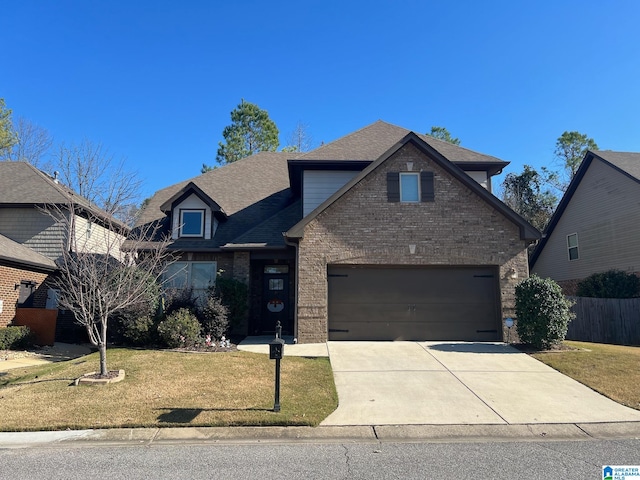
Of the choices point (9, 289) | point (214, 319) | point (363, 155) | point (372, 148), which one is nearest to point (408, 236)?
point (363, 155)

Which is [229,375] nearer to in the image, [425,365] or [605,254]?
[425,365]

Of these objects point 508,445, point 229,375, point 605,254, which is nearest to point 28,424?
point 229,375

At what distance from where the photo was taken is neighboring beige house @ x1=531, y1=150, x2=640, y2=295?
699 inches

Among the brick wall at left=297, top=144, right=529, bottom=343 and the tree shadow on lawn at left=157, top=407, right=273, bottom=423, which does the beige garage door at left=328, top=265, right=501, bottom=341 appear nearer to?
the brick wall at left=297, top=144, right=529, bottom=343

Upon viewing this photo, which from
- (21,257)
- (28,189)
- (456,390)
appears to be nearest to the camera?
(456,390)

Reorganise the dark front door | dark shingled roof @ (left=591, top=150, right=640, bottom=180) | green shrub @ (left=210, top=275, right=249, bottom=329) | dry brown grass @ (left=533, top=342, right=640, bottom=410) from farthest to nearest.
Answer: dark shingled roof @ (left=591, top=150, right=640, bottom=180) → the dark front door → green shrub @ (left=210, top=275, right=249, bottom=329) → dry brown grass @ (left=533, top=342, right=640, bottom=410)

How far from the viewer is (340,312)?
12516 millimetres

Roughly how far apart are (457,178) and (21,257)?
15.4 meters

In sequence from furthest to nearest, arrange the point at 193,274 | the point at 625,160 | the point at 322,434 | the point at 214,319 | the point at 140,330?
the point at 625,160
the point at 193,274
the point at 214,319
the point at 140,330
the point at 322,434

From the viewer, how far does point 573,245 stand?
69.9 ft

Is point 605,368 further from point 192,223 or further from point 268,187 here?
point 268,187

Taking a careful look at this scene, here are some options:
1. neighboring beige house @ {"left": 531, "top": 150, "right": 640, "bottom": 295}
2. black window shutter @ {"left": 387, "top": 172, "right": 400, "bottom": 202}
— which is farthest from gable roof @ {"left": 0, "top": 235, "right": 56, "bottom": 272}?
neighboring beige house @ {"left": 531, "top": 150, "right": 640, "bottom": 295}

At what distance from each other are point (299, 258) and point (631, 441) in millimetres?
8802

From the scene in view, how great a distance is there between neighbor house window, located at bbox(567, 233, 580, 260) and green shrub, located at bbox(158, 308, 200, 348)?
63.9ft
